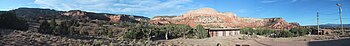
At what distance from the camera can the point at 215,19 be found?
13288cm

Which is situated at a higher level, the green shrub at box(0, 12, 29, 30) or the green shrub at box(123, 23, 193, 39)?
the green shrub at box(0, 12, 29, 30)

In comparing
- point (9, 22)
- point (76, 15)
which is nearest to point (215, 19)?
point (76, 15)

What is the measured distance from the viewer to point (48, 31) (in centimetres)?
2686

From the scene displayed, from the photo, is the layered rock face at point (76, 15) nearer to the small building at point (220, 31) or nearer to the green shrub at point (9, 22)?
the small building at point (220, 31)

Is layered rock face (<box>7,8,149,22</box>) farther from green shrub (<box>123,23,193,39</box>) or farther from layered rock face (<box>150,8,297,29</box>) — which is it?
green shrub (<box>123,23,193,39</box>)

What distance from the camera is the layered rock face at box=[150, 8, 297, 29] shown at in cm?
12231

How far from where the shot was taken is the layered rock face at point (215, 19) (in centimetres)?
12231

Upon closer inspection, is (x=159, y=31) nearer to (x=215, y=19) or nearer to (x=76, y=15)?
(x=76, y=15)

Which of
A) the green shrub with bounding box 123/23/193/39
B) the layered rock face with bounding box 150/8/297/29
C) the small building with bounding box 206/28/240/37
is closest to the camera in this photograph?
the green shrub with bounding box 123/23/193/39

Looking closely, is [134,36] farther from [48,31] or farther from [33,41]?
[33,41]

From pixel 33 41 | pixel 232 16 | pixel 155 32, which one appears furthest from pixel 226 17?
pixel 33 41

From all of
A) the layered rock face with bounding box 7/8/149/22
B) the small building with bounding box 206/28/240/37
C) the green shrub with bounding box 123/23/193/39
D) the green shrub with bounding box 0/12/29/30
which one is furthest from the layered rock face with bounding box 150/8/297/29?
the green shrub with bounding box 0/12/29/30

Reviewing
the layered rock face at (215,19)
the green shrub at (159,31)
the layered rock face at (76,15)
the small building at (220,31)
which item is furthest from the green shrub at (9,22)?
the layered rock face at (215,19)

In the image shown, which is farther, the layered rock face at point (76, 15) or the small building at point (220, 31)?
the layered rock face at point (76, 15)
